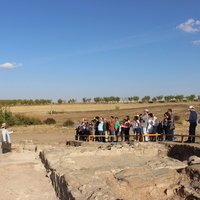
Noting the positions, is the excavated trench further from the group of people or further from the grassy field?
the grassy field

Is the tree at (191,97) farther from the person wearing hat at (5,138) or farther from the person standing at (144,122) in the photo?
the person wearing hat at (5,138)

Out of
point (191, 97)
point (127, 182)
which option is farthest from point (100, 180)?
point (191, 97)

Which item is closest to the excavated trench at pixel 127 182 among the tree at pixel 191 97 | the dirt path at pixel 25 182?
the dirt path at pixel 25 182

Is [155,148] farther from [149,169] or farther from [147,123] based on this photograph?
[149,169]

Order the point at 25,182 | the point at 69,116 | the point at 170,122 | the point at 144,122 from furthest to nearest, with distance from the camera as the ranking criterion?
1. the point at 69,116
2. the point at 144,122
3. the point at 170,122
4. the point at 25,182

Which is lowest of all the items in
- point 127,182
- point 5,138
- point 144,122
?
point 127,182

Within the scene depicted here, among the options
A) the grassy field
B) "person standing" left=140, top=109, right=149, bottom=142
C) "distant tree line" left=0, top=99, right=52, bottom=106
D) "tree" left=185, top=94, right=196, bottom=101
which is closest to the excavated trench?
"person standing" left=140, top=109, right=149, bottom=142

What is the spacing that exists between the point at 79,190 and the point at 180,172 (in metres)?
2.43

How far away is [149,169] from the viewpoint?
5977mm

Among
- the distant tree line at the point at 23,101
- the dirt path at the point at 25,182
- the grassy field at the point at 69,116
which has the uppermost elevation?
the distant tree line at the point at 23,101

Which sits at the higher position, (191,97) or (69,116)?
(191,97)

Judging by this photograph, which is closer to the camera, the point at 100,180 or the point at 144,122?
the point at 100,180

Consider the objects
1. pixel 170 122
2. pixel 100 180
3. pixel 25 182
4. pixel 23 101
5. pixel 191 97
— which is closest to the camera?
pixel 100 180

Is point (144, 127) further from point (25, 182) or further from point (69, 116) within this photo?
point (69, 116)
